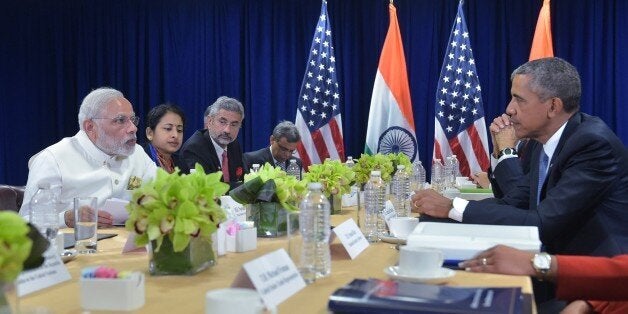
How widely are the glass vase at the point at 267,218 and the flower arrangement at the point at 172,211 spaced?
627 mm

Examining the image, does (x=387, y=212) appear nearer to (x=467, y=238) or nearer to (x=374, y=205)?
(x=374, y=205)

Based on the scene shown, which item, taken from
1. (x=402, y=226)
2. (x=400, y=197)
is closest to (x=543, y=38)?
(x=400, y=197)

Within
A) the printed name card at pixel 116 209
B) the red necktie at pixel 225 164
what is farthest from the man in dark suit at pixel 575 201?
the red necktie at pixel 225 164

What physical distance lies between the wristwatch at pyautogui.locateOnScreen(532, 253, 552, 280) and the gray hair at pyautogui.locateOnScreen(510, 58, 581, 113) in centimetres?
111

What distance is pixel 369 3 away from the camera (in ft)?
23.0

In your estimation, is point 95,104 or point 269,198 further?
point 95,104

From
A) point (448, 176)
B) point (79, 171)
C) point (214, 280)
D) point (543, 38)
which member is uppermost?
point (543, 38)

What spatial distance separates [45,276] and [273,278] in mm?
512

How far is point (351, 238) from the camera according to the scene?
1.79 m

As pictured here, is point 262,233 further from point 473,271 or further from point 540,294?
point 540,294

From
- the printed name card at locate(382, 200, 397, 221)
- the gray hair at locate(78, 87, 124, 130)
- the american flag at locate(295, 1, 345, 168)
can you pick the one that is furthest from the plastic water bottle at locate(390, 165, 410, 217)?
the american flag at locate(295, 1, 345, 168)

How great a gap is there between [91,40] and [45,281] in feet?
21.2

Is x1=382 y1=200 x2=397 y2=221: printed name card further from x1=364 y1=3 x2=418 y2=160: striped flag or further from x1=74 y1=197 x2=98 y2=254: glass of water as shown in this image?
x1=364 y1=3 x2=418 y2=160: striped flag

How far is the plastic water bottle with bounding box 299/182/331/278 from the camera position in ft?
4.76
